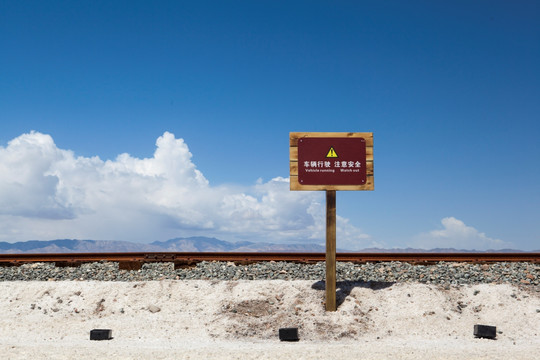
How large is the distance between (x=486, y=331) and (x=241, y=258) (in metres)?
8.67

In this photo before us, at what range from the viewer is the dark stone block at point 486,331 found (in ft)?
42.2

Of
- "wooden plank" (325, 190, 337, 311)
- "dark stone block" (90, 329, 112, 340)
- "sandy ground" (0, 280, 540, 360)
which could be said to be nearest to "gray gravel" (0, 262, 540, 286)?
"sandy ground" (0, 280, 540, 360)

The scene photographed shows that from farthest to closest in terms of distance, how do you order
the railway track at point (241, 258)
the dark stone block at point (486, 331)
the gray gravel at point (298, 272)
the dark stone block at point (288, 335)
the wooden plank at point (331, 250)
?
the railway track at point (241, 258) → the gray gravel at point (298, 272) → the wooden plank at point (331, 250) → the dark stone block at point (486, 331) → the dark stone block at point (288, 335)

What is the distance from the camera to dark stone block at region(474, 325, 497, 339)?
12.9 meters

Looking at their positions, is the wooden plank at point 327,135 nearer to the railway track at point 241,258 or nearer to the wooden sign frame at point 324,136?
the wooden sign frame at point 324,136

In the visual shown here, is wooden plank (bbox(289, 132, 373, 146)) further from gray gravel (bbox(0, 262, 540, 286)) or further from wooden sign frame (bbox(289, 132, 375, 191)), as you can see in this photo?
gray gravel (bbox(0, 262, 540, 286))

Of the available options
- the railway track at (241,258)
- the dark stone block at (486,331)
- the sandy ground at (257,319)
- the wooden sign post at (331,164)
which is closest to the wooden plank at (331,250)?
the wooden sign post at (331,164)

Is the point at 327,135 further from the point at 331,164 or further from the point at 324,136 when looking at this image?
the point at 331,164

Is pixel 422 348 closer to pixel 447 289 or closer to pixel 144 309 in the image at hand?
pixel 447 289

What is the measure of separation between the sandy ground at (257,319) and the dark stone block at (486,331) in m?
0.26

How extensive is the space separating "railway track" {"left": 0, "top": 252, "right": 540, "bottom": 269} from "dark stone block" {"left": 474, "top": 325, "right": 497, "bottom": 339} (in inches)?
195

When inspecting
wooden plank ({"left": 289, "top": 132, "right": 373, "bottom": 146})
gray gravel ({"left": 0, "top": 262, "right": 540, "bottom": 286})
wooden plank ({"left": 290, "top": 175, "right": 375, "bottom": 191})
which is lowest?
gray gravel ({"left": 0, "top": 262, "right": 540, "bottom": 286})

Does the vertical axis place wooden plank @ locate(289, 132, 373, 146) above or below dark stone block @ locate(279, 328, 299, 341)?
above

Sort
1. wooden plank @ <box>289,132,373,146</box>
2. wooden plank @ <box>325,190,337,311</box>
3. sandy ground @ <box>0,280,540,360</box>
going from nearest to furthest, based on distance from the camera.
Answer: sandy ground @ <box>0,280,540,360</box>
wooden plank @ <box>325,190,337,311</box>
wooden plank @ <box>289,132,373,146</box>
